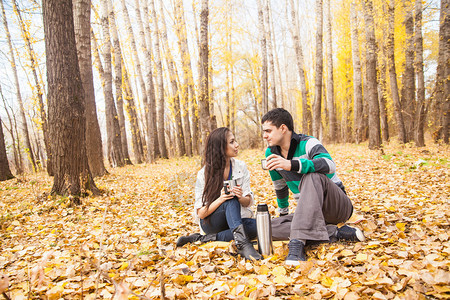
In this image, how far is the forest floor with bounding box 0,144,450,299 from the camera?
176 cm

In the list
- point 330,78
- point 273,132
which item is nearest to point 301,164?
point 273,132

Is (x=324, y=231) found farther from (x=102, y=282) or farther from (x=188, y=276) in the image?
(x=102, y=282)

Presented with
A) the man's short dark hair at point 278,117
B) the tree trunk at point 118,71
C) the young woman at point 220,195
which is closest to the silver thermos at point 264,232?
the young woman at point 220,195

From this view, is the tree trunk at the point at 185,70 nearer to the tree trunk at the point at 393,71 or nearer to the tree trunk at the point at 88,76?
the tree trunk at the point at 88,76

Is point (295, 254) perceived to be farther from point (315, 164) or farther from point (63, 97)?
point (63, 97)

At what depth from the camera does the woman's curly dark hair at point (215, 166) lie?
118 inches

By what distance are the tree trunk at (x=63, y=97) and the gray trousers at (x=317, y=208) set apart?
162 inches

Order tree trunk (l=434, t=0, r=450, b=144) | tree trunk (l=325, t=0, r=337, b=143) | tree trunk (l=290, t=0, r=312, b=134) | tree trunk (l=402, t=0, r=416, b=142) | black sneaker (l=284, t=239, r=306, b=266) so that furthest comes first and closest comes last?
tree trunk (l=325, t=0, r=337, b=143) → tree trunk (l=290, t=0, r=312, b=134) → tree trunk (l=402, t=0, r=416, b=142) → tree trunk (l=434, t=0, r=450, b=144) → black sneaker (l=284, t=239, r=306, b=266)

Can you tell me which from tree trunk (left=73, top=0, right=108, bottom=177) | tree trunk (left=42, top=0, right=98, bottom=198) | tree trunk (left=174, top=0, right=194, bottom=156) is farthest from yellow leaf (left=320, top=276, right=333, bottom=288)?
tree trunk (left=174, top=0, right=194, bottom=156)

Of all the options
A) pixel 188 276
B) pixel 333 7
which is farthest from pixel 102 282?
pixel 333 7

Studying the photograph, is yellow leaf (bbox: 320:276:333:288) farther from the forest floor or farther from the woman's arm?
the woman's arm

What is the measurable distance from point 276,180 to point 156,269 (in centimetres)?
158

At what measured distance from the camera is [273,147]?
3.00 metres

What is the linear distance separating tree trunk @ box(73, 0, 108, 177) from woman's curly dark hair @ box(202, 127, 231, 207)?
5.78 metres
